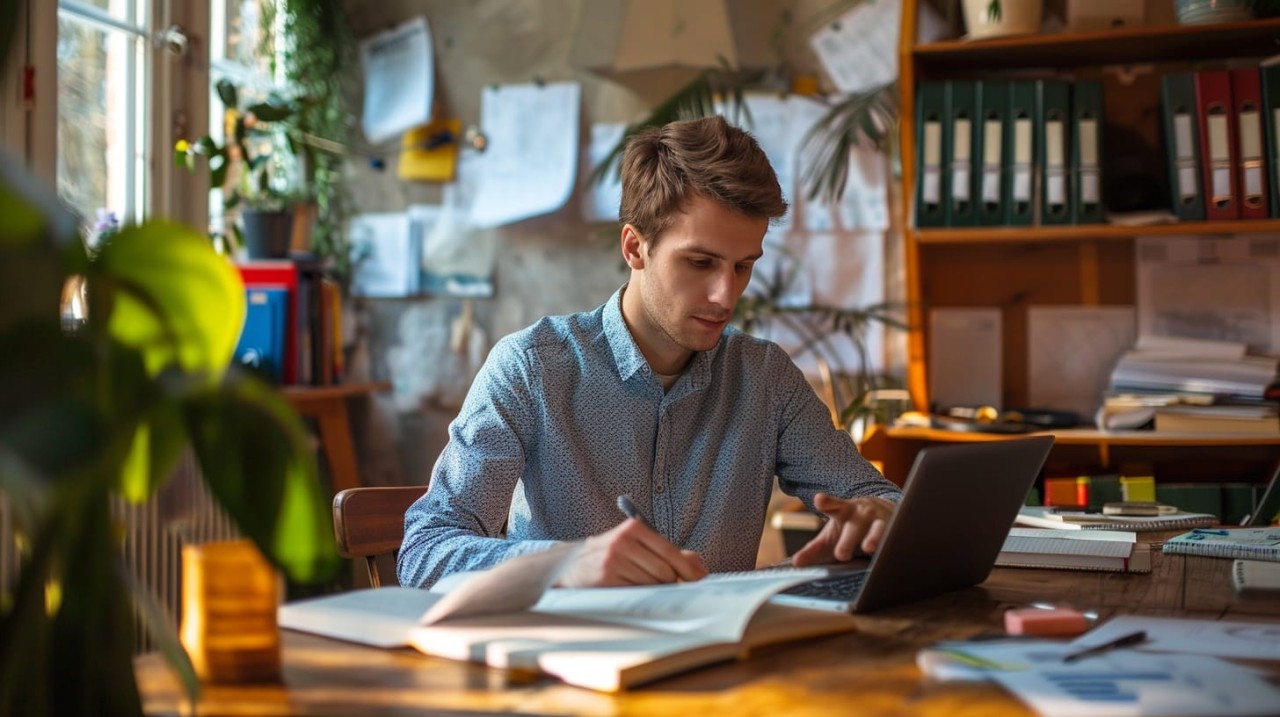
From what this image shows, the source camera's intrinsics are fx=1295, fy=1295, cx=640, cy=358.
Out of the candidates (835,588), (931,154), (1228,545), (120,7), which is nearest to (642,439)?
(835,588)

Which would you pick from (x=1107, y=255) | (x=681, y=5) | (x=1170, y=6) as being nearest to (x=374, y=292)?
(x=681, y=5)

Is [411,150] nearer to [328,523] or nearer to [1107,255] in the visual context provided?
[1107,255]

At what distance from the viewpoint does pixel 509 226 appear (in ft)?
11.1

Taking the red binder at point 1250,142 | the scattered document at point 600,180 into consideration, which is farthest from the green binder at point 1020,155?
the scattered document at point 600,180

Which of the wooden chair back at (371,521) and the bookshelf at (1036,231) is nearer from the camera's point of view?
the wooden chair back at (371,521)

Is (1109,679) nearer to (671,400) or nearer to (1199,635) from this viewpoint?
(1199,635)

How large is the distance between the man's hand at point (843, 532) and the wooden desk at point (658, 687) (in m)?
0.21

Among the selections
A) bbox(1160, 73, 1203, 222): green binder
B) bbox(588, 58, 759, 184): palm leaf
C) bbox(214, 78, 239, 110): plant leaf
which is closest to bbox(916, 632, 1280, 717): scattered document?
bbox(1160, 73, 1203, 222): green binder

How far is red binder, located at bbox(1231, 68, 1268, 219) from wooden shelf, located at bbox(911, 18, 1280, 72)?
0.10 metres

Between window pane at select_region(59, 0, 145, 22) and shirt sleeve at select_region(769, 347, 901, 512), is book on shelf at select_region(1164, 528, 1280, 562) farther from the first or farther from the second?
window pane at select_region(59, 0, 145, 22)

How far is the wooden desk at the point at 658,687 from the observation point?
838 millimetres

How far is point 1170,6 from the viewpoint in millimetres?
2857

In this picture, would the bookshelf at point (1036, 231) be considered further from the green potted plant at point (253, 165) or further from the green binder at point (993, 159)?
the green potted plant at point (253, 165)

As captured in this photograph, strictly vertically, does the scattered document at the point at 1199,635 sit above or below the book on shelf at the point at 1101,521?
below
